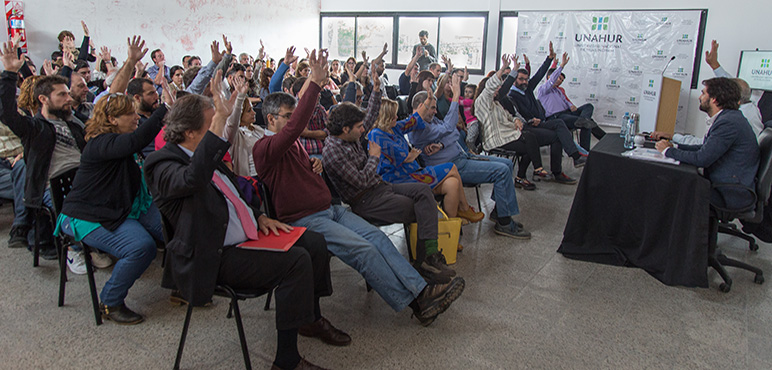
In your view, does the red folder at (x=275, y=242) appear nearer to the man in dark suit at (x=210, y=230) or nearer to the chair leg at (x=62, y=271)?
the man in dark suit at (x=210, y=230)

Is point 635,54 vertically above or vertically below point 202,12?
below

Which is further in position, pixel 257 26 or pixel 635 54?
pixel 257 26

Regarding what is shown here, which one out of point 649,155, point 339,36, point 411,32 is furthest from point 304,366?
point 339,36

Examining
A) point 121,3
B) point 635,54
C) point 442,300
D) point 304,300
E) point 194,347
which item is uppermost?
point 121,3

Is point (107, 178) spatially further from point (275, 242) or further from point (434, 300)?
point (434, 300)

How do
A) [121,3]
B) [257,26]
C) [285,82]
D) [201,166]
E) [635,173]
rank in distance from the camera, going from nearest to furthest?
[201,166] → [635,173] → [285,82] → [121,3] → [257,26]

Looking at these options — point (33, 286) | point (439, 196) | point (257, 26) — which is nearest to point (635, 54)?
point (439, 196)

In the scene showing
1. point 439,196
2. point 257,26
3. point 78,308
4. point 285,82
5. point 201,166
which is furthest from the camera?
point 257,26

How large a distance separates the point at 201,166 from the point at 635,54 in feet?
25.8

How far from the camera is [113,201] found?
244cm

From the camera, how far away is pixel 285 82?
17.0 ft

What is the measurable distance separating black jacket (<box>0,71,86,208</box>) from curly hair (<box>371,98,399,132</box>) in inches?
70.2

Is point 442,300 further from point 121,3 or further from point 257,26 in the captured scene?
point 257,26

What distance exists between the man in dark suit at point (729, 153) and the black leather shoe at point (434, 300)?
1.79m
